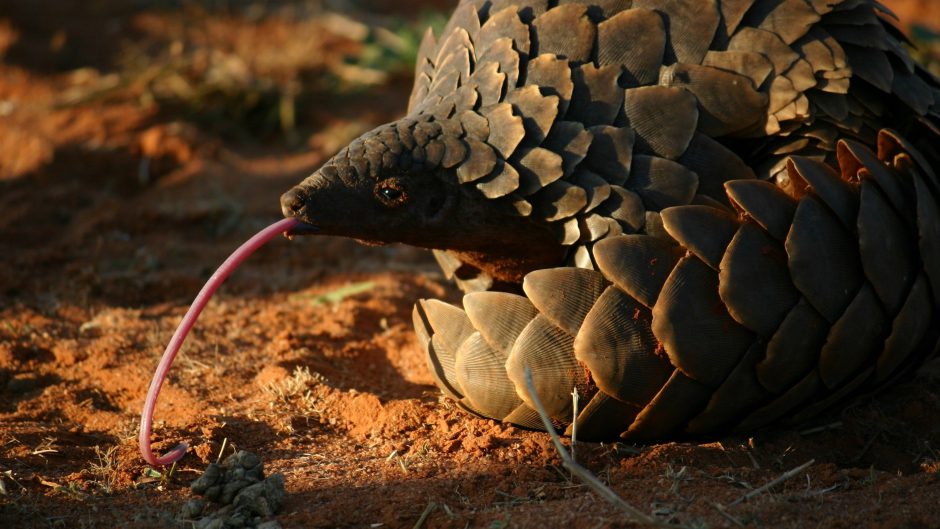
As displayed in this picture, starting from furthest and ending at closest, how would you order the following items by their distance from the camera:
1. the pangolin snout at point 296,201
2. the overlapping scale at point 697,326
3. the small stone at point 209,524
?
the pangolin snout at point 296,201 < the overlapping scale at point 697,326 < the small stone at point 209,524

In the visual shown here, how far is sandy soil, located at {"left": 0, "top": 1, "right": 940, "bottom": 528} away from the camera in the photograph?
2828mm

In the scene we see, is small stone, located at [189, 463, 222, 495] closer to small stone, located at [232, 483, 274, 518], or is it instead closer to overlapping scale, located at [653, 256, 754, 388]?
small stone, located at [232, 483, 274, 518]

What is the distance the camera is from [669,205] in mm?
3236

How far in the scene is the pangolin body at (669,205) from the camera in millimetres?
3033

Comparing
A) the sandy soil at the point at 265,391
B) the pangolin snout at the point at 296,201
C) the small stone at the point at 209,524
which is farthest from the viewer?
the pangolin snout at the point at 296,201

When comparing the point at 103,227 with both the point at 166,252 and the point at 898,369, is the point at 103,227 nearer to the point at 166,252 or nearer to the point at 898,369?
the point at 166,252

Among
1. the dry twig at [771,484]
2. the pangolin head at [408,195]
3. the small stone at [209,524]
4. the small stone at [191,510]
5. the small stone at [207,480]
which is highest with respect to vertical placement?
the pangolin head at [408,195]

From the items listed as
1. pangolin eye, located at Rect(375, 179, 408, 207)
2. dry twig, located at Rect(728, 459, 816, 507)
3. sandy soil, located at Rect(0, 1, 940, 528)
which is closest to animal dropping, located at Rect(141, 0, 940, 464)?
pangolin eye, located at Rect(375, 179, 408, 207)

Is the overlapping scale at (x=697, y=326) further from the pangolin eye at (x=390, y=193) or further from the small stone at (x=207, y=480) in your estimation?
the small stone at (x=207, y=480)

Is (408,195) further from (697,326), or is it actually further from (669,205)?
(697,326)

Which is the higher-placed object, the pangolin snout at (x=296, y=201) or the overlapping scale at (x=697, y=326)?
the pangolin snout at (x=296, y=201)

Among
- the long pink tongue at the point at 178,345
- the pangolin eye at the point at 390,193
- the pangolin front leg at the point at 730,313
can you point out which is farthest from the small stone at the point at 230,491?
the pangolin eye at the point at 390,193

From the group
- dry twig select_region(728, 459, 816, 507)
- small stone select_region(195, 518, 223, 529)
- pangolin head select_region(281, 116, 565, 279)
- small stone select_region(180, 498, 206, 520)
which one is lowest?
dry twig select_region(728, 459, 816, 507)

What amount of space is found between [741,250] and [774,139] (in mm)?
632
